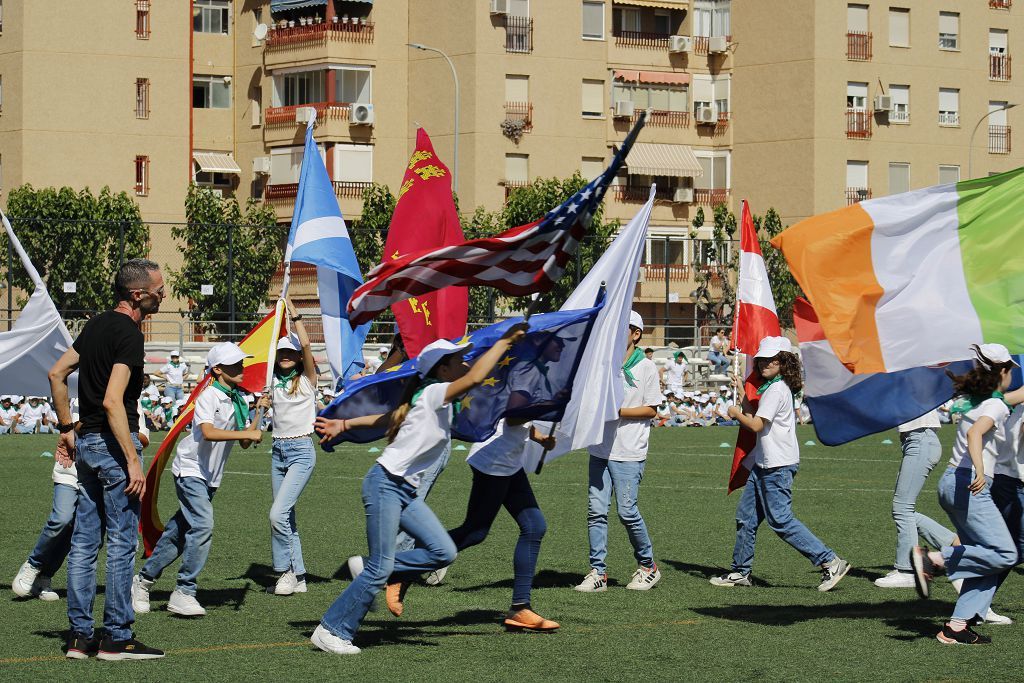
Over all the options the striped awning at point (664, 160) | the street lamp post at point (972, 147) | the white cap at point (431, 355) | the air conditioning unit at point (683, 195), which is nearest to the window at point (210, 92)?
the striped awning at point (664, 160)

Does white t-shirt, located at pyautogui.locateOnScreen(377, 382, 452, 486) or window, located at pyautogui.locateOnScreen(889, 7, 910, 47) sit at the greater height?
window, located at pyautogui.locateOnScreen(889, 7, 910, 47)

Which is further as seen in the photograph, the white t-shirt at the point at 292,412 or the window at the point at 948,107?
the window at the point at 948,107

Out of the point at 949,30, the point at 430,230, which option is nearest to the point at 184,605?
the point at 430,230

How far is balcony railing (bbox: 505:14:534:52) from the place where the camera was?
183ft

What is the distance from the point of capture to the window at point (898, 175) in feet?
196

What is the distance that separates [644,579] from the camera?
12.6 m

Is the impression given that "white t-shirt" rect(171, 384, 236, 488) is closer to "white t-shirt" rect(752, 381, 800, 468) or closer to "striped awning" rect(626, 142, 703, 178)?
"white t-shirt" rect(752, 381, 800, 468)

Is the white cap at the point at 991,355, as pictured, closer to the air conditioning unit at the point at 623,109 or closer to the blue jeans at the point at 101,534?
the blue jeans at the point at 101,534

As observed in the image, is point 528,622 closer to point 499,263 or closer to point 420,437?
point 420,437

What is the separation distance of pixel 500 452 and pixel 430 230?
584 centimetres

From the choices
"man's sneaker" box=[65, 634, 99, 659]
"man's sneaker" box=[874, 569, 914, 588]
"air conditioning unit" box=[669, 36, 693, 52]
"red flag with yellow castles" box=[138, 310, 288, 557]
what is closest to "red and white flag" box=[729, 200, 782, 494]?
"man's sneaker" box=[874, 569, 914, 588]

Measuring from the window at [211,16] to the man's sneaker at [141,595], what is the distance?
49110mm

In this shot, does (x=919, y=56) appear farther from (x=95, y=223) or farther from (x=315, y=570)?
(x=315, y=570)

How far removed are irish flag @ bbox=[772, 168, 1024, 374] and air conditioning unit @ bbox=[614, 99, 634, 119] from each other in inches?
1869
